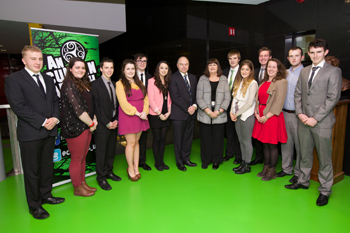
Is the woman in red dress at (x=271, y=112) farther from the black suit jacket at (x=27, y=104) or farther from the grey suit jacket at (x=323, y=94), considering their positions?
the black suit jacket at (x=27, y=104)

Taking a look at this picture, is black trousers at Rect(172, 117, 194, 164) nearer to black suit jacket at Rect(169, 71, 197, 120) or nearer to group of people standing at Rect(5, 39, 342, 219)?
group of people standing at Rect(5, 39, 342, 219)

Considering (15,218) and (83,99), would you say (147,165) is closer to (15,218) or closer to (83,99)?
(83,99)

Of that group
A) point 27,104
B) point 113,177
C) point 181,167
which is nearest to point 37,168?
point 27,104

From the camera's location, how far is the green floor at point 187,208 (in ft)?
7.84

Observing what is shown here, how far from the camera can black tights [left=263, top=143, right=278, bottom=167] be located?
11.3 ft

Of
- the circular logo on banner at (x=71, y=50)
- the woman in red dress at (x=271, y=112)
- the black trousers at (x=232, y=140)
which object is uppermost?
the circular logo on banner at (x=71, y=50)

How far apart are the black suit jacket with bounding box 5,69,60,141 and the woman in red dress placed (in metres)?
2.87

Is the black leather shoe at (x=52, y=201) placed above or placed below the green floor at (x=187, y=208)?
above

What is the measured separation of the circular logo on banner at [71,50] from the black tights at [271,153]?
3128 millimetres

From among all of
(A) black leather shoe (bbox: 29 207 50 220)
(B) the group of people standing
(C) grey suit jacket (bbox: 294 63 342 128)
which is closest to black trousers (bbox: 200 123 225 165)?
(B) the group of people standing

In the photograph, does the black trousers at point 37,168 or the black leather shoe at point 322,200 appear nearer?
the black trousers at point 37,168

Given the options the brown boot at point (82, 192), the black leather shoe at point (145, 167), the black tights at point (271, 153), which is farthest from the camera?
the black leather shoe at point (145, 167)

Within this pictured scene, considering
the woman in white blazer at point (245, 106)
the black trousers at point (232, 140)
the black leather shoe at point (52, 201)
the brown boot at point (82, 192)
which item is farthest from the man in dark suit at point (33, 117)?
the black trousers at point (232, 140)

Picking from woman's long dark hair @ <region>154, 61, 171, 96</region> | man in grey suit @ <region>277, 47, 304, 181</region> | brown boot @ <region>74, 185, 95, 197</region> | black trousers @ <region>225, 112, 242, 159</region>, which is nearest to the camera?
brown boot @ <region>74, 185, 95, 197</region>
